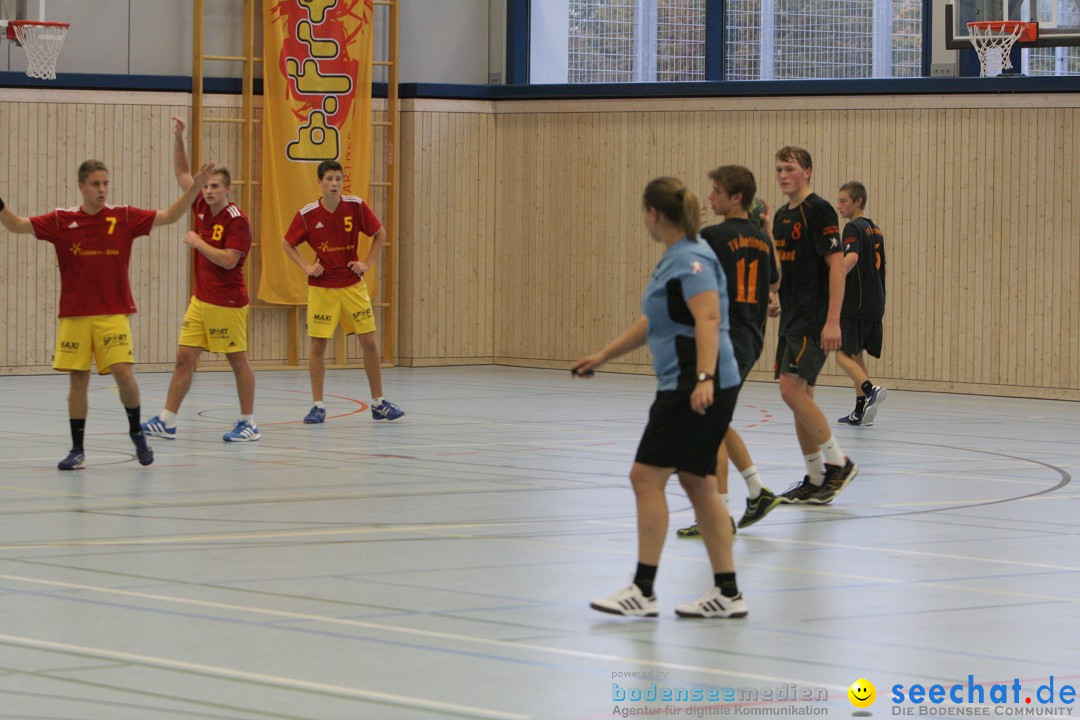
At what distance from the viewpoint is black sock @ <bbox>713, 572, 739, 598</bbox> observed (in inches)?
237

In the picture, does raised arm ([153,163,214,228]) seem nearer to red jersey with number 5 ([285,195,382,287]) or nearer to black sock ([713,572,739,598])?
red jersey with number 5 ([285,195,382,287])

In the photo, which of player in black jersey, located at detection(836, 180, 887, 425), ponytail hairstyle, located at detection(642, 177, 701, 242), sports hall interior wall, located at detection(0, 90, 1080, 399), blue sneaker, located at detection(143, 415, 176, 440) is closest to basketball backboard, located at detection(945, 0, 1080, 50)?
sports hall interior wall, located at detection(0, 90, 1080, 399)

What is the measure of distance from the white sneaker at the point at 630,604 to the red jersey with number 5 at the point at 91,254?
4.97m

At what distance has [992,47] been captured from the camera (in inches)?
681

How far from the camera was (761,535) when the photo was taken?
26.5ft

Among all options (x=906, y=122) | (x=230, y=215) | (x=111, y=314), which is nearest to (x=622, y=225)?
(x=906, y=122)

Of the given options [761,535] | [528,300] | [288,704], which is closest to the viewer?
[288,704]

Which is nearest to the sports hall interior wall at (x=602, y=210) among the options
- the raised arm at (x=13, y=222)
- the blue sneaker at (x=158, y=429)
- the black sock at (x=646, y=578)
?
the blue sneaker at (x=158, y=429)

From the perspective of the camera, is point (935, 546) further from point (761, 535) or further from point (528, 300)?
point (528, 300)

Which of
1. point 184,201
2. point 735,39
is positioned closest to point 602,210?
point 735,39

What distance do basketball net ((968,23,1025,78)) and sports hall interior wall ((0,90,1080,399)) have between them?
32 cm

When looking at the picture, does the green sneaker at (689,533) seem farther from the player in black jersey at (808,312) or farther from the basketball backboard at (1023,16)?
the basketball backboard at (1023,16)

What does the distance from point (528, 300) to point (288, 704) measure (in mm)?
16165

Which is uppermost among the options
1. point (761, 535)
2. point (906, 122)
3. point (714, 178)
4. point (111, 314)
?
point (906, 122)
